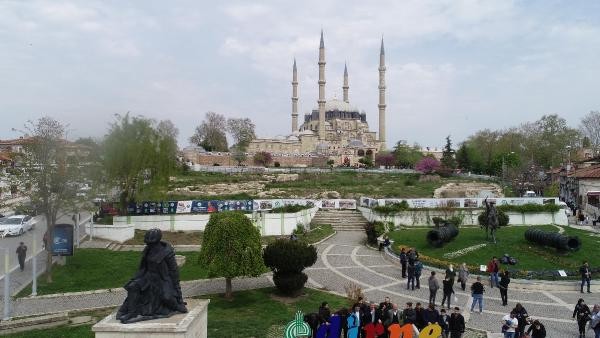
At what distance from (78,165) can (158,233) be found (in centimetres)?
1060

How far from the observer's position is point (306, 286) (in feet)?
51.6

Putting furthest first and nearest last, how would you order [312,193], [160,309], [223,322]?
[312,193]
[223,322]
[160,309]

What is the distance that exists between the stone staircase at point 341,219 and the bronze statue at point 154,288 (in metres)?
21.1

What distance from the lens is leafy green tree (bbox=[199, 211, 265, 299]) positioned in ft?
44.1

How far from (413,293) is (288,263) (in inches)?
159

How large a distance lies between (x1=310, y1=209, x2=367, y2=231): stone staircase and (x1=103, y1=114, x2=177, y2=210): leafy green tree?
911 cm

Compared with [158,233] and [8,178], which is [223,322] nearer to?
[158,233]

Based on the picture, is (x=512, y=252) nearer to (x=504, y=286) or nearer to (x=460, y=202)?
(x=504, y=286)

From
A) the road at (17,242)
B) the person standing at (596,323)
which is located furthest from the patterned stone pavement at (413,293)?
the road at (17,242)

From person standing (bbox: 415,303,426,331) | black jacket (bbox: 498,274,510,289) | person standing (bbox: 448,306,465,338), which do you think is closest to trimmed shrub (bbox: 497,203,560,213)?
black jacket (bbox: 498,274,510,289)

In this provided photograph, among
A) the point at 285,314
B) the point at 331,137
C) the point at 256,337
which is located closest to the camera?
the point at 256,337

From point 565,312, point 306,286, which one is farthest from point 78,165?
point 565,312

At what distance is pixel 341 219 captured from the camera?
30234 mm

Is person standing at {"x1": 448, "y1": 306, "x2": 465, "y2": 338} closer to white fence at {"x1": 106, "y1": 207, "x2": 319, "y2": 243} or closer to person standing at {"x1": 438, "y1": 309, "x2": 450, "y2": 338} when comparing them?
person standing at {"x1": 438, "y1": 309, "x2": 450, "y2": 338}
